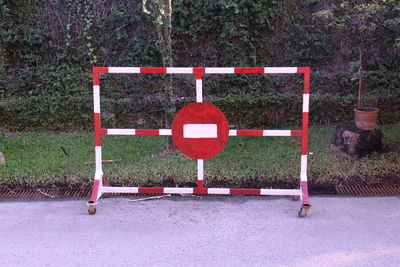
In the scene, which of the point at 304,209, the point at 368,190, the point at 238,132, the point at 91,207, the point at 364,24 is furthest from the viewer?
the point at 364,24

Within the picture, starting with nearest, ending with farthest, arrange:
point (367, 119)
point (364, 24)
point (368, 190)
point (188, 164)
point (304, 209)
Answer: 1. point (304, 209)
2. point (368, 190)
3. point (188, 164)
4. point (367, 119)
5. point (364, 24)

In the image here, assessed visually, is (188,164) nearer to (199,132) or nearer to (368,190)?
(199,132)

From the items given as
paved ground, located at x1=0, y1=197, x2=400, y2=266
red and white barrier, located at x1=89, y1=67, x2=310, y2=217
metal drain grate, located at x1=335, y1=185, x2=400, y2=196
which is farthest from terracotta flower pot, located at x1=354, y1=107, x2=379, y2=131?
red and white barrier, located at x1=89, y1=67, x2=310, y2=217

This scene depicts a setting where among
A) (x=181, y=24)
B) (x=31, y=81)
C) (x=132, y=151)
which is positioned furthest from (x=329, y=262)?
(x=31, y=81)

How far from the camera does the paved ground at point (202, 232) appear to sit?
11.5 ft

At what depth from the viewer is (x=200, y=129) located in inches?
182

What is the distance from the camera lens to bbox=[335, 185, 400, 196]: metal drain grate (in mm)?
4863

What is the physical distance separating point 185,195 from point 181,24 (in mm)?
3867

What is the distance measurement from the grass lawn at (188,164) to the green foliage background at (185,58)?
75 centimetres

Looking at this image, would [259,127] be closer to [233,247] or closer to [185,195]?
[185,195]

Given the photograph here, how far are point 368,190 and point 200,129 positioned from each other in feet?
6.24

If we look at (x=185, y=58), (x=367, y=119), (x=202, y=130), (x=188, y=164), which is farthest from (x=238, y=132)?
(x=185, y=58)

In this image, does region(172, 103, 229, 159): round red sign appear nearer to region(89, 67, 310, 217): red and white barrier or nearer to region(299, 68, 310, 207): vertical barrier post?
region(89, 67, 310, 217): red and white barrier

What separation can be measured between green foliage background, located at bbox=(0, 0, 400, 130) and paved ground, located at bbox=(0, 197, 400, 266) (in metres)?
3.09
